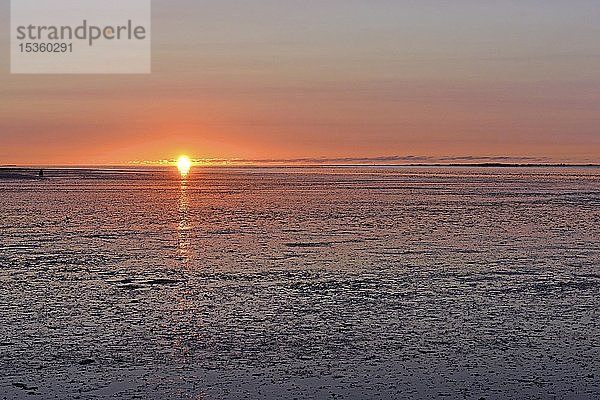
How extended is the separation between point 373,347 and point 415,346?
49 centimetres

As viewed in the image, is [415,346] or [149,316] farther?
[149,316]

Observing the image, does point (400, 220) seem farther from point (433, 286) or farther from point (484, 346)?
point (484, 346)

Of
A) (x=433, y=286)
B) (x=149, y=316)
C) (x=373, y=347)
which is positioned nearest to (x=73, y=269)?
(x=149, y=316)

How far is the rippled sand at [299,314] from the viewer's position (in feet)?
25.6

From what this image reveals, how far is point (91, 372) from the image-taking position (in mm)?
8023

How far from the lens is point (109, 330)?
9797 mm

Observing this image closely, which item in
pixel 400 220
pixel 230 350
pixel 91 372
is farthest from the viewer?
pixel 400 220

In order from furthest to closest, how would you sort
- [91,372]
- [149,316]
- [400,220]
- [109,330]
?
1. [400,220]
2. [149,316]
3. [109,330]
4. [91,372]

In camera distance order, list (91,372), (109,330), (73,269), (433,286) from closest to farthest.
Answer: (91,372) → (109,330) → (433,286) → (73,269)

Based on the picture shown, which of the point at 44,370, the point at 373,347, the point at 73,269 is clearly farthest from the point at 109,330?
the point at 73,269

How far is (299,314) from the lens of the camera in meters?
10.8

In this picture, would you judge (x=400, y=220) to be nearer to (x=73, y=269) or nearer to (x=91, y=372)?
(x=73, y=269)

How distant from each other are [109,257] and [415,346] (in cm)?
900

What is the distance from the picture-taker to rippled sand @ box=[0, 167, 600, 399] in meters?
7.80
